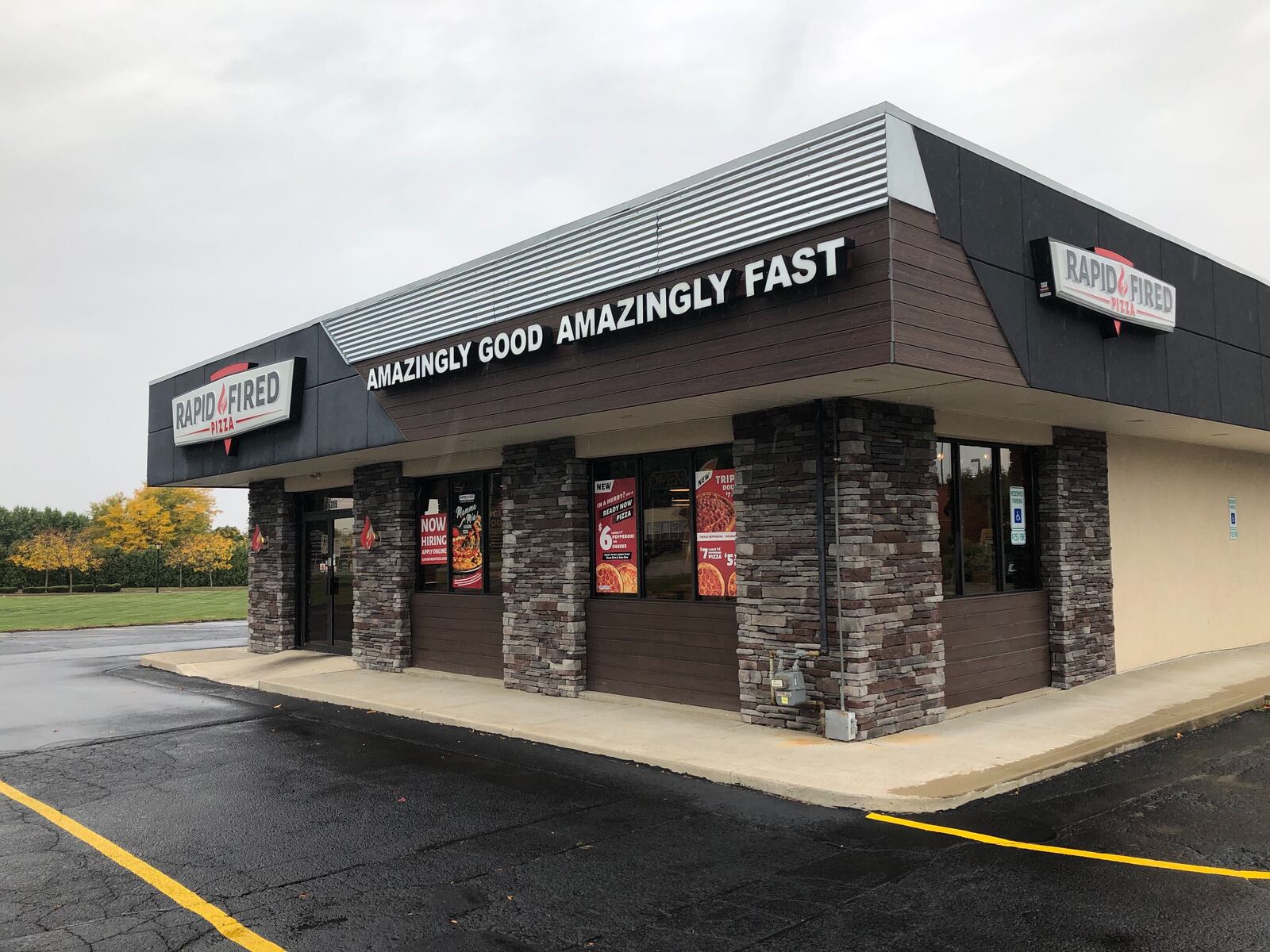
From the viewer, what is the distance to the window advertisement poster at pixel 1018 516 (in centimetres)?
1240

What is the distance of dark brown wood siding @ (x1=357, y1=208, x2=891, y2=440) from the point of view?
8250 millimetres

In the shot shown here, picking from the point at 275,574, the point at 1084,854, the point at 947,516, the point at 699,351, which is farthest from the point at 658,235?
the point at 275,574

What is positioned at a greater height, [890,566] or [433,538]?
[433,538]

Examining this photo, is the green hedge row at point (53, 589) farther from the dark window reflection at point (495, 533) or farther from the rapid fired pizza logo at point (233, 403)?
the dark window reflection at point (495, 533)

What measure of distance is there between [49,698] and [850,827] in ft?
44.4

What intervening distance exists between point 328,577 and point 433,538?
4103mm

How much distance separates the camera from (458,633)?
15117 mm

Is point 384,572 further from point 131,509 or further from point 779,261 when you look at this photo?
point 131,509

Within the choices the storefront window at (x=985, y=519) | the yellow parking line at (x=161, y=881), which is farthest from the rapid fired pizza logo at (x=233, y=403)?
the storefront window at (x=985, y=519)

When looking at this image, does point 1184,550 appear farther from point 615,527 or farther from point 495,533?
point 495,533

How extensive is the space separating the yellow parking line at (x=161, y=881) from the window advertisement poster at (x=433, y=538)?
25.6 ft

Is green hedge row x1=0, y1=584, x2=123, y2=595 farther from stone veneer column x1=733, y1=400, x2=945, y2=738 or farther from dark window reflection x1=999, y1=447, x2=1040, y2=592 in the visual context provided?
dark window reflection x1=999, y1=447, x2=1040, y2=592

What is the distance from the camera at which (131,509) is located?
6556cm

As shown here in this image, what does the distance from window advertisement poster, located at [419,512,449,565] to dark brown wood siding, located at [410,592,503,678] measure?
62 centimetres
